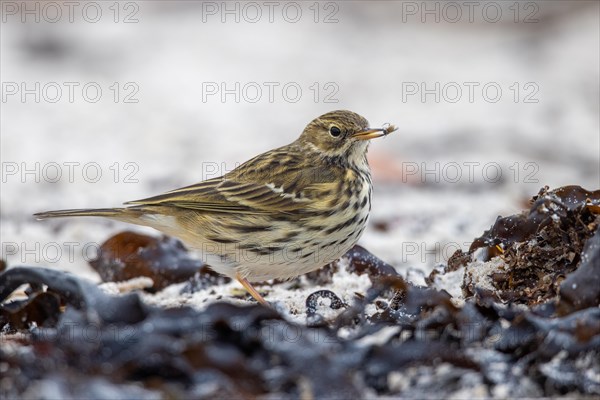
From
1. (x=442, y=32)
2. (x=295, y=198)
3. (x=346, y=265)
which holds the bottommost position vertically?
(x=346, y=265)

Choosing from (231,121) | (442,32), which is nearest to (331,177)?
(231,121)

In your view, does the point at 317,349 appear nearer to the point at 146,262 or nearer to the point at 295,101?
the point at 146,262

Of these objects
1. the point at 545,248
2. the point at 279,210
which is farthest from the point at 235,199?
the point at 545,248

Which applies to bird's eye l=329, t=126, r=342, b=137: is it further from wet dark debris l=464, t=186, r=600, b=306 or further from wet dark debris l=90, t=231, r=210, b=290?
wet dark debris l=464, t=186, r=600, b=306

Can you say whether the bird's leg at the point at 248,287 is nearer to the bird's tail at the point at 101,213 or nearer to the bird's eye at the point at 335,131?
the bird's tail at the point at 101,213

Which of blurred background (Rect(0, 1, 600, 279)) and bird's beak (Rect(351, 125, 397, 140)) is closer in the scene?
bird's beak (Rect(351, 125, 397, 140))

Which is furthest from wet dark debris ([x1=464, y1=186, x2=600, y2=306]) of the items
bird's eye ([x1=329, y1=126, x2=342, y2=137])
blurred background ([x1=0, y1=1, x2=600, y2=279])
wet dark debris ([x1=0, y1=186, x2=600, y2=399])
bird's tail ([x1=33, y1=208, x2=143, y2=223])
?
bird's tail ([x1=33, y1=208, x2=143, y2=223])

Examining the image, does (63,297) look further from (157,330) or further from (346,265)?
(346,265)

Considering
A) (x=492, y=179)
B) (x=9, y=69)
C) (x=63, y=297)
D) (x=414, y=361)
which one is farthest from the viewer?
(x=9, y=69)

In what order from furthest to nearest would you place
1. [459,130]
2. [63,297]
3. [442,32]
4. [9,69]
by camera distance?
[442,32], [9,69], [459,130], [63,297]
